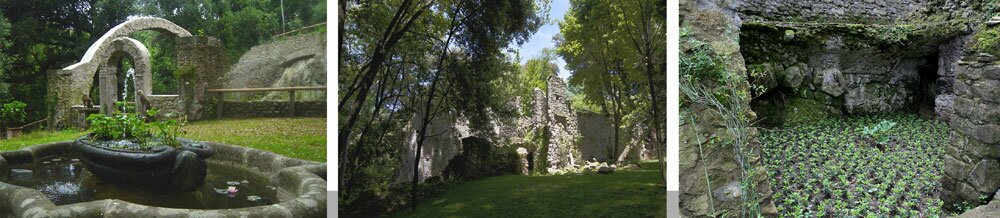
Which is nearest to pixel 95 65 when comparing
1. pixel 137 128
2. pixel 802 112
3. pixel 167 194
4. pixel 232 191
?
pixel 137 128

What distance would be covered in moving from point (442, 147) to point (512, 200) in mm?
518

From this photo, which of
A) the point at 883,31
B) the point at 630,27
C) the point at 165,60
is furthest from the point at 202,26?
the point at 883,31

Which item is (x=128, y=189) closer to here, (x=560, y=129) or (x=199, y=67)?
(x=199, y=67)

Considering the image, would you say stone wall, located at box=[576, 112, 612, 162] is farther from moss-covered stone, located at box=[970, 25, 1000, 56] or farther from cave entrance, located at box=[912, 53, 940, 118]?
cave entrance, located at box=[912, 53, 940, 118]

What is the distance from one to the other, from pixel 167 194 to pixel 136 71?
87cm

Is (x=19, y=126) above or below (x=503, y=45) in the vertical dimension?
below

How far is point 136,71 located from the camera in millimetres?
3186

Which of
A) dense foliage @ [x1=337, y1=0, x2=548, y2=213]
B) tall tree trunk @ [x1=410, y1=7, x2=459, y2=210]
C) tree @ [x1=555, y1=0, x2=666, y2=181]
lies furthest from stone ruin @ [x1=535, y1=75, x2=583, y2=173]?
tall tree trunk @ [x1=410, y1=7, x2=459, y2=210]

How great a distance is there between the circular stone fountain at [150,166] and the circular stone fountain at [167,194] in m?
0.03

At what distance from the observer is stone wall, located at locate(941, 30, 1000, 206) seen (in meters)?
3.14

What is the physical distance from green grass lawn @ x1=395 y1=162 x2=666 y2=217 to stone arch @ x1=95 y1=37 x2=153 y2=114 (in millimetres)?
1999

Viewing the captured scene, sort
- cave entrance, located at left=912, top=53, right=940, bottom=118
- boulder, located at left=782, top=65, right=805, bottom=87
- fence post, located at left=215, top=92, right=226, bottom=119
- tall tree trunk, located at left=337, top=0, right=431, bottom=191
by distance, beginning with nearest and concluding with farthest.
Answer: tall tree trunk, located at left=337, top=0, right=431, bottom=191
fence post, located at left=215, top=92, right=226, bottom=119
boulder, located at left=782, top=65, right=805, bottom=87
cave entrance, located at left=912, top=53, right=940, bottom=118

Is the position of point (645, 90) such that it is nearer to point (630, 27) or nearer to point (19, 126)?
point (630, 27)

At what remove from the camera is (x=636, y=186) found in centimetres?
295
